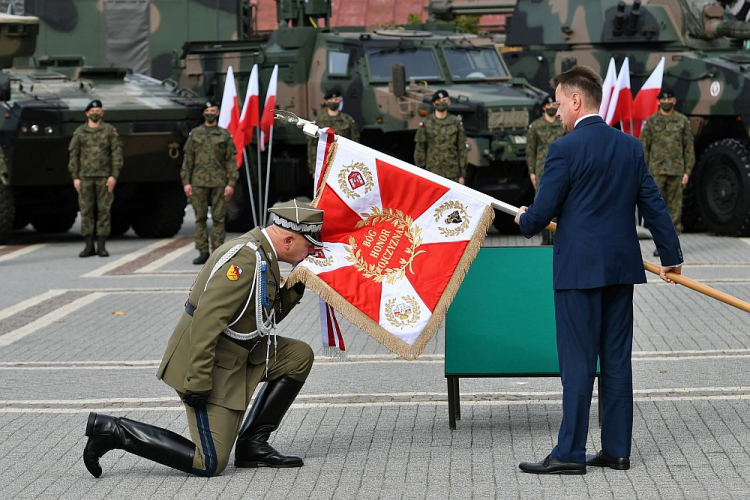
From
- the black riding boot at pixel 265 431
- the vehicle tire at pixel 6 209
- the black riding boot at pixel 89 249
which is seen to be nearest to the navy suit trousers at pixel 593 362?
the black riding boot at pixel 265 431

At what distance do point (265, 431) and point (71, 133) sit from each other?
12699 mm

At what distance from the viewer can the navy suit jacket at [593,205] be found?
661 centimetres

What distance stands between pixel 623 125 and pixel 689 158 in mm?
1750

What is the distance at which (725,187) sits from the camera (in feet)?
62.6

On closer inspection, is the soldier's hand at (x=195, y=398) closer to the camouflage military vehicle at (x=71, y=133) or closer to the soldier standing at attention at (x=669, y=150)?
the soldier standing at attention at (x=669, y=150)

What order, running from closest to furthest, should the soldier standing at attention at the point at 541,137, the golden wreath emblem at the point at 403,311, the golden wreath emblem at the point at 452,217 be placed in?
the golden wreath emblem at the point at 403,311 → the golden wreath emblem at the point at 452,217 → the soldier standing at attention at the point at 541,137

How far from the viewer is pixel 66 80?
68.4 feet

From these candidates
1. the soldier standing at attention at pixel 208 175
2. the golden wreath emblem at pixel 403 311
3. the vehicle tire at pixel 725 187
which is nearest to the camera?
the golden wreath emblem at pixel 403 311

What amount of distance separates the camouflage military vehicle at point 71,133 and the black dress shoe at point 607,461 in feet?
43.4

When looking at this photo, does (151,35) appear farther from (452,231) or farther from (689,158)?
(452,231)

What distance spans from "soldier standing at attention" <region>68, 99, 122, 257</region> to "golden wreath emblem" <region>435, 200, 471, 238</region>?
11401 millimetres

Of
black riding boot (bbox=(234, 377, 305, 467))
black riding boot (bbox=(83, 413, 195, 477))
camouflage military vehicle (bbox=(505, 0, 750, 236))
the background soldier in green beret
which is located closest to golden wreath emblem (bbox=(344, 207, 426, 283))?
the background soldier in green beret

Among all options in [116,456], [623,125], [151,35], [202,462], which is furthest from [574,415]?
[151,35]

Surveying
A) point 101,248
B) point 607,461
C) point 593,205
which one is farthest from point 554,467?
point 101,248
